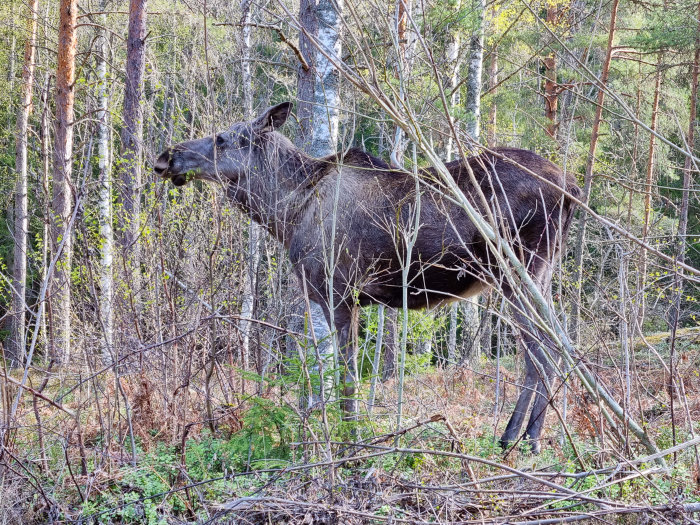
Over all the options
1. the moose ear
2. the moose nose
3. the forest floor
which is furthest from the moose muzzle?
the forest floor

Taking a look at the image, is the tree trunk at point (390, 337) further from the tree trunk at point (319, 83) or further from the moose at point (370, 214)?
the tree trunk at point (319, 83)

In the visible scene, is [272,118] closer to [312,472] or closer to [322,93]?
[322,93]

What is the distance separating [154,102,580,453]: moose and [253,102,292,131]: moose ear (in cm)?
1

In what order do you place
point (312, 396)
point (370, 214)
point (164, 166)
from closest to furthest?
point (312, 396) < point (370, 214) < point (164, 166)

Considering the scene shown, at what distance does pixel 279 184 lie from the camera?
668 cm

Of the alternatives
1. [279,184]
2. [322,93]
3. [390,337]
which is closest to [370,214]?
[279,184]

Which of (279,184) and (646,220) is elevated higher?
(279,184)

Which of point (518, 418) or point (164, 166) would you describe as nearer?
point (518, 418)

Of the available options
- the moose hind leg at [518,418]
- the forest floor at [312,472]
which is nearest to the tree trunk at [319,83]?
the moose hind leg at [518,418]

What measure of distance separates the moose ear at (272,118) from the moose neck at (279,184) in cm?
13

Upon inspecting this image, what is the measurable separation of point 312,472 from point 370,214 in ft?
9.51

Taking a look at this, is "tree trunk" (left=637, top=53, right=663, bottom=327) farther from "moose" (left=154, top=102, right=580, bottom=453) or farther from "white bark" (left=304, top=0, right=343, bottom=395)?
"white bark" (left=304, top=0, right=343, bottom=395)

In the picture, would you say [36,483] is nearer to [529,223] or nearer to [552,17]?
[529,223]

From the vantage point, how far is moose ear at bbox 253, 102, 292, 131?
21.6 feet
